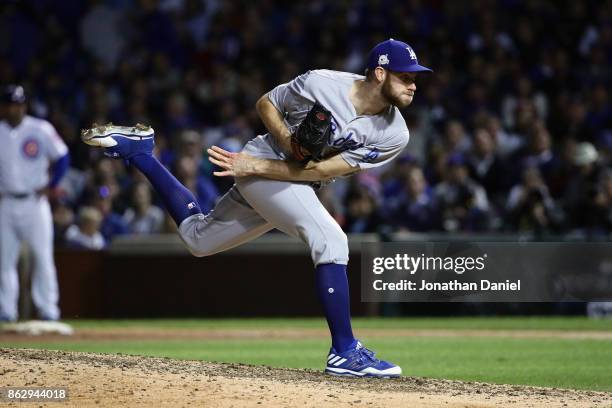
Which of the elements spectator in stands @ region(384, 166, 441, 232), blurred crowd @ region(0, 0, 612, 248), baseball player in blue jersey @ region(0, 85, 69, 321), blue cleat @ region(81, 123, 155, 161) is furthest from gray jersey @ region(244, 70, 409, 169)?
spectator in stands @ region(384, 166, 441, 232)

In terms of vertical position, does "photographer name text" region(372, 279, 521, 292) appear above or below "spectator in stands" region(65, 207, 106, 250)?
below

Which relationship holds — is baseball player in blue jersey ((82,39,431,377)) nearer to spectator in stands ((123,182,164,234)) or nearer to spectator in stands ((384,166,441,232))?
spectator in stands ((384,166,441,232))

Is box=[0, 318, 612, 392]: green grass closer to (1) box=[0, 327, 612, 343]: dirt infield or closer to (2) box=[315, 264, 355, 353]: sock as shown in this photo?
(1) box=[0, 327, 612, 343]: dirt infield

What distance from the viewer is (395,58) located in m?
6.83

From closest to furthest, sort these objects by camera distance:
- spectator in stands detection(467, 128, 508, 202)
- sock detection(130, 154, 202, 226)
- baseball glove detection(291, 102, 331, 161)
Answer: baseball glove detection(291, 102, 331, 161) → sock detection(130, 154, 202, 226) → spectator in stands detection(467, 128, 508, 202)

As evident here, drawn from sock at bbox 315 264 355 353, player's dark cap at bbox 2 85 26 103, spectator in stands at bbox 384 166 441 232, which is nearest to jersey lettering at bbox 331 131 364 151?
sock at bbox 315 264 355 353

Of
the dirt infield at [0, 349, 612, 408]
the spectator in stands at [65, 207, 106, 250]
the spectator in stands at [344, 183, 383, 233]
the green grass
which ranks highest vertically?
the spectator in stands at [344, 183, 383, 233]

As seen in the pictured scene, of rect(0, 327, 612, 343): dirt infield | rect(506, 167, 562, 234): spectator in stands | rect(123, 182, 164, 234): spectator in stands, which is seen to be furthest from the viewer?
rect(123, 182, 164, 234): spectator in stands

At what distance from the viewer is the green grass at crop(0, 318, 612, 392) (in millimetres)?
8258

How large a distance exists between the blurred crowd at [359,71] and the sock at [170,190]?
626 centimetres

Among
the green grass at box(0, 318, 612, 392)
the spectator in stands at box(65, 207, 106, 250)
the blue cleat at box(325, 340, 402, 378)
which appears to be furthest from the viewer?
the spectator in stands at box(65, 207, 106, 250)

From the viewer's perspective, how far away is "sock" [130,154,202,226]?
7.59 metres

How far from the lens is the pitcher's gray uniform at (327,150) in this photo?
6.86m

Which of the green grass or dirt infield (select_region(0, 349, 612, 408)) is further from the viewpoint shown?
the green grass
